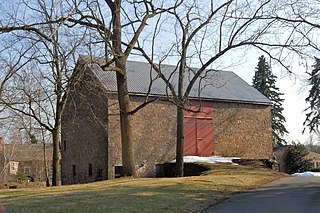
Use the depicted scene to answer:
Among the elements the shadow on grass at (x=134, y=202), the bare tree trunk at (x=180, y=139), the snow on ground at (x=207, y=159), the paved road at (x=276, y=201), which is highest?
the bare tree trunk at (x=180, y=139)

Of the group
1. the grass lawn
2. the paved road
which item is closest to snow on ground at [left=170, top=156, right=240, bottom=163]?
the grass lawn

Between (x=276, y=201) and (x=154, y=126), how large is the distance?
72.1ft

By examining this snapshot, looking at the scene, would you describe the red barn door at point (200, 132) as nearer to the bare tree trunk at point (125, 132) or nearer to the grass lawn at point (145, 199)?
the bare tree trunk at point (125, 132)

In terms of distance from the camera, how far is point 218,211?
46.2 feet

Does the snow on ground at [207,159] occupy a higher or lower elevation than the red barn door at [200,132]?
lower

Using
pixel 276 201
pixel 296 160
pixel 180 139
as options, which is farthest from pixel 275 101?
pixel 276 201

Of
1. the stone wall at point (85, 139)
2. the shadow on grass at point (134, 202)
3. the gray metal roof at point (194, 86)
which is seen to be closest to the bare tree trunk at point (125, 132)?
the stone wall at point (85, 139)

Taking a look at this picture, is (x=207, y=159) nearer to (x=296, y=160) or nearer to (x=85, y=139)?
(x=85, y=139)

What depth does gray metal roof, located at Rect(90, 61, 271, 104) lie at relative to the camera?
122 ft

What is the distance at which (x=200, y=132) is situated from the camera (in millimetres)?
39531

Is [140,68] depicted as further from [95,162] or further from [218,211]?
[218,211]

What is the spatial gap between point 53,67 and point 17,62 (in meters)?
2.20

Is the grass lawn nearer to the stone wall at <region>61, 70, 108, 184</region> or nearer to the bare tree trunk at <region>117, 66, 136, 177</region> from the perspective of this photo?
the bare tree trunk at <region>117, 66, 136, 177</region>

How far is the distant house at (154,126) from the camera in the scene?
117 feet
